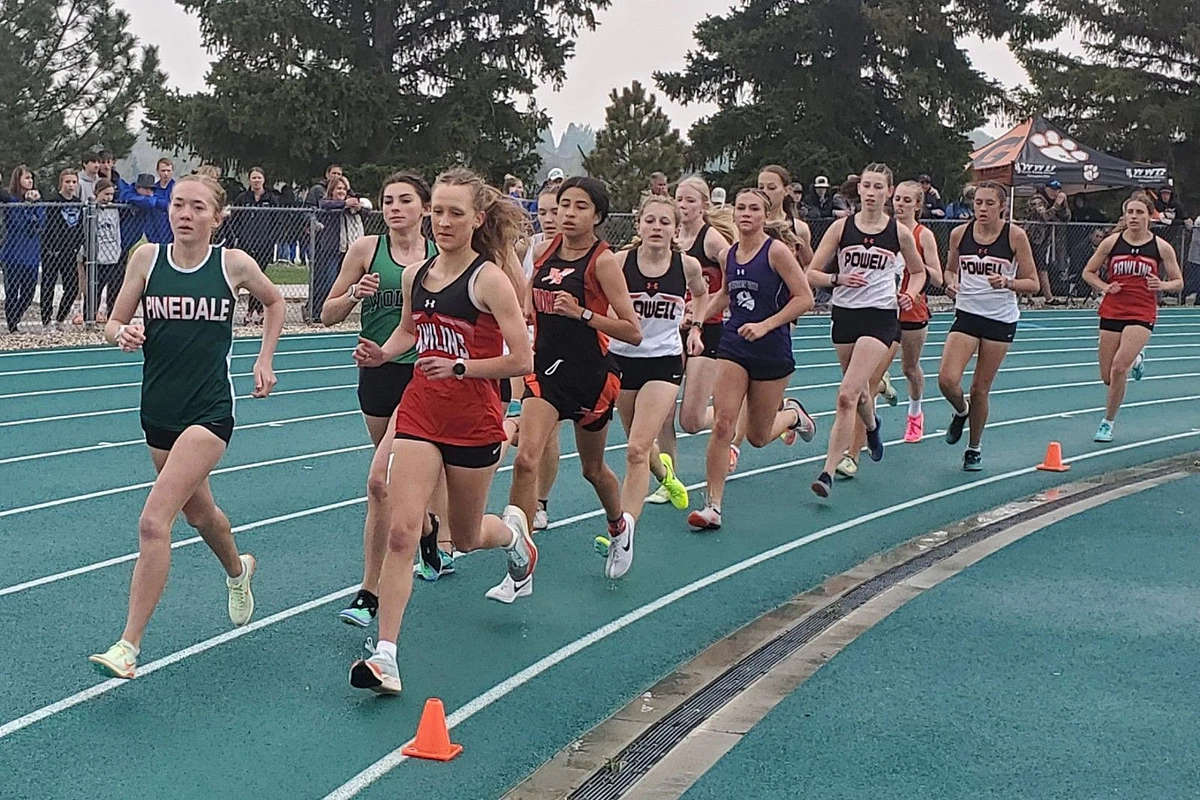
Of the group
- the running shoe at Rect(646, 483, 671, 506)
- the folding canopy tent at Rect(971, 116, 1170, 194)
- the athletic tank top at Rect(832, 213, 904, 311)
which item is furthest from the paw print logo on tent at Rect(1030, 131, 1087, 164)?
the running shoe at Rect(646, 483, 671, 506)

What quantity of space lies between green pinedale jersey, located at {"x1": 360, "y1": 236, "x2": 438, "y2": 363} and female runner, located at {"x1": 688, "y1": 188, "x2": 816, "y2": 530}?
2424 millimetres

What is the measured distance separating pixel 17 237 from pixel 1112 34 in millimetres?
31583

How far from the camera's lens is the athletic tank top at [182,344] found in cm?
559

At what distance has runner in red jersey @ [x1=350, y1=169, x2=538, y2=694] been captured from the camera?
5227 mm

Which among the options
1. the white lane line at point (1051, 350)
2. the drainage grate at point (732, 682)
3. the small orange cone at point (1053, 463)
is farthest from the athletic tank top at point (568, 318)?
the white lane line at point (1051, 350)

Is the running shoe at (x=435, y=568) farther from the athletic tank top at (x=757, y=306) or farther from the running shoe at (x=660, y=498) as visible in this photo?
the athletic tank top at (x=757, y=306)

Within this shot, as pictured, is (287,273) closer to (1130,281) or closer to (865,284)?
(1130,281)

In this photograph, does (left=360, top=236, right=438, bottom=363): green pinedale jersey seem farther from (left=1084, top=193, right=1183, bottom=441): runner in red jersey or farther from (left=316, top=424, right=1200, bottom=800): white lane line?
(left=1084, top=193, right=1183, bottom=441): runner in red jersey

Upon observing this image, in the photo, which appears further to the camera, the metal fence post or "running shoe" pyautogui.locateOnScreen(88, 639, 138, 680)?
the metal fence post

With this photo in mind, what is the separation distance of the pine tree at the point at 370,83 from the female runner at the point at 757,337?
873 inches

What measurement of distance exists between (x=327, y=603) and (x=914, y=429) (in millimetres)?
6523

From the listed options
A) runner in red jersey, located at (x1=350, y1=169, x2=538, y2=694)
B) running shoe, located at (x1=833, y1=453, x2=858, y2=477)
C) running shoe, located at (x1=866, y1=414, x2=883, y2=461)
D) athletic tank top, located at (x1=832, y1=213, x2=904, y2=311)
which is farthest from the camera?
running shoe, located at (x1=866, y1=414, x2=883, y2=461)

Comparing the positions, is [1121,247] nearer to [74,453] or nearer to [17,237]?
[74,453]

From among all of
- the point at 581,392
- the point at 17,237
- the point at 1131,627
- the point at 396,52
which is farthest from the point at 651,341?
the point at 396,52
